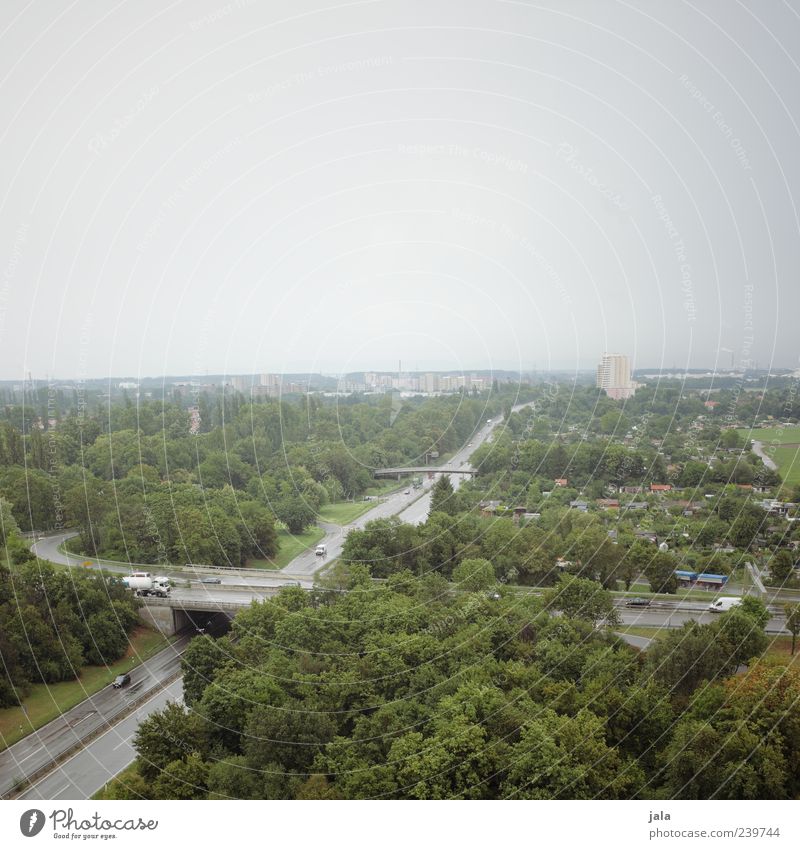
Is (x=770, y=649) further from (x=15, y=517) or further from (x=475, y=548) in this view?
(x=15, y=517)

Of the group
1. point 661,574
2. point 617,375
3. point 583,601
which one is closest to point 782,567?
point 661,574

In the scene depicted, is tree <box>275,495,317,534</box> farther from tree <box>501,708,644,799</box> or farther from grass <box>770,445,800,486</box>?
tree <box>501,708,644,799</box>

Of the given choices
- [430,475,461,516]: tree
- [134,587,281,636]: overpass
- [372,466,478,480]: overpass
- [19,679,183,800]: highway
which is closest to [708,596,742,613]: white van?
[430,475,461,516]: tree

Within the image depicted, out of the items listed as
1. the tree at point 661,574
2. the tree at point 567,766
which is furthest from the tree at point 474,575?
the tree at point 567,766

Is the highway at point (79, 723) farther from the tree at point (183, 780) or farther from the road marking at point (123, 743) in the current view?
the tree at point (183, 780)

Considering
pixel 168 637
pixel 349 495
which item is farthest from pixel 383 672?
pixel 349 495

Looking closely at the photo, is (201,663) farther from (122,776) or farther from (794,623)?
(794,623)
